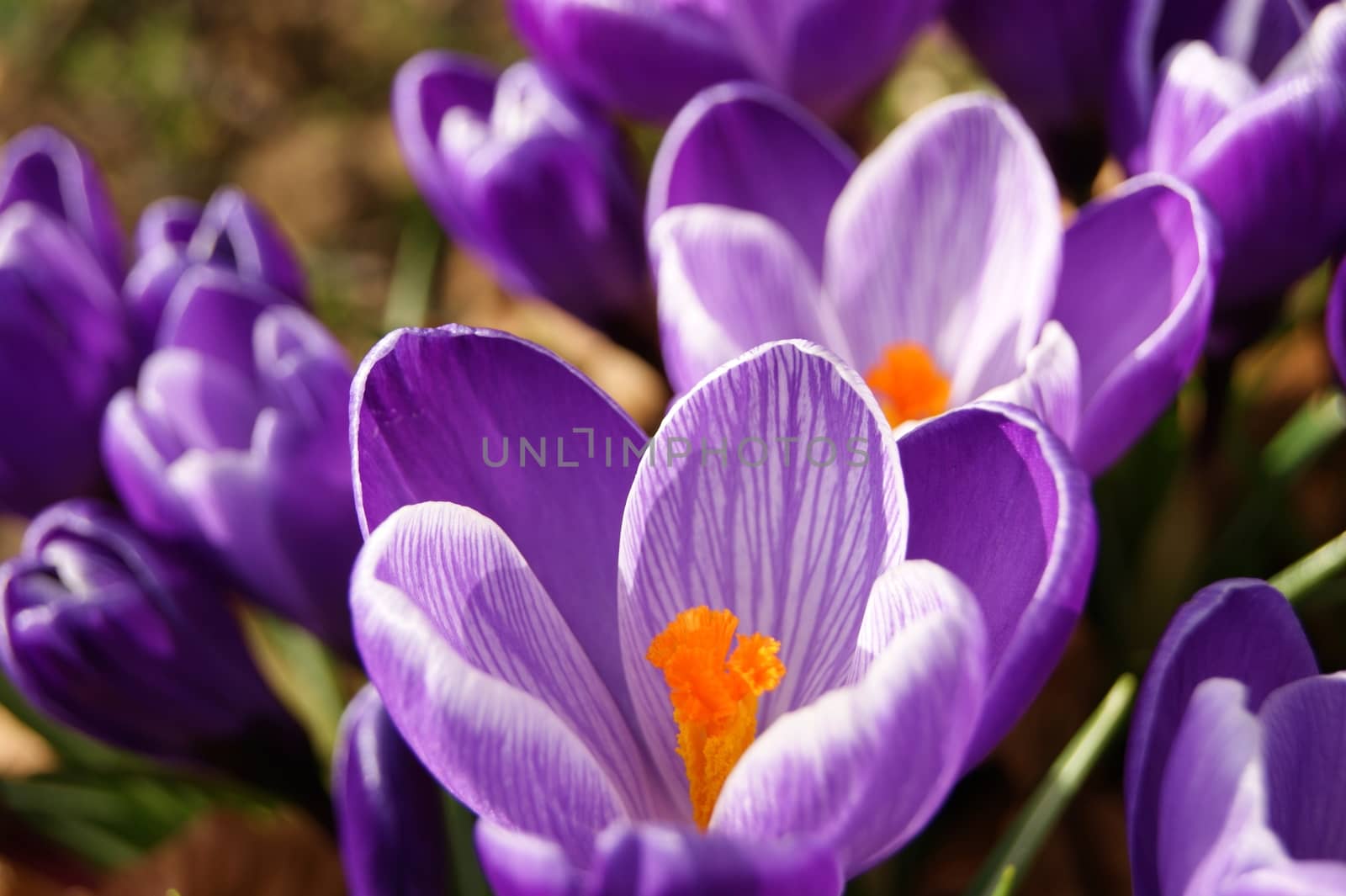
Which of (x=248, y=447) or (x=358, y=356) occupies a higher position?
(x=248, y=447)

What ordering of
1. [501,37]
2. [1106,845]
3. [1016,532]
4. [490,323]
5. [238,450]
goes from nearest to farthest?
[1016,532] → [238,450] → [1106,845] → [490,323] → [501,37]

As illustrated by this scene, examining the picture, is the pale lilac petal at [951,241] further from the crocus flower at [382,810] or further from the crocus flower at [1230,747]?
the crocus flower at [382,810]

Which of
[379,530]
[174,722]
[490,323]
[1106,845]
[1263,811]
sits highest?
[379,530]

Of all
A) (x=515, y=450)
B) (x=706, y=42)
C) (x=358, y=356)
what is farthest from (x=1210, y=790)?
(x=358, y=356)

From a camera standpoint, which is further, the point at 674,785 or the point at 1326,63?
the point at 1326,63

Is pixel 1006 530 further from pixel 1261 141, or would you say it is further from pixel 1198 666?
pixel 1261 141

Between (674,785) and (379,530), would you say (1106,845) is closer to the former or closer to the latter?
(674,785)

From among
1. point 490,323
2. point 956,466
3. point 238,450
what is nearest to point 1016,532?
point 956,466

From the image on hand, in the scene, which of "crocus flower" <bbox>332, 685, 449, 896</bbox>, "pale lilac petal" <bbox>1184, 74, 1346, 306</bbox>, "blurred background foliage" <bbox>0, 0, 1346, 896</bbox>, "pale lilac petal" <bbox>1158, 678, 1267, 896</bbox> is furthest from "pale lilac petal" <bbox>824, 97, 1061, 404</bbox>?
"crocus flower" <bbox>332, 685, 449, 896</bbox>
